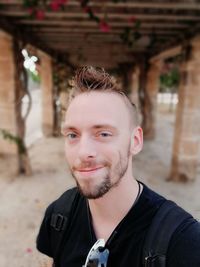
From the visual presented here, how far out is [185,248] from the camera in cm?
86

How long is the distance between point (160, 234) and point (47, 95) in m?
8.25

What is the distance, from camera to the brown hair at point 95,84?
1.07 meters

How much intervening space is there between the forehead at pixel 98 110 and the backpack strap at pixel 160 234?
32 cm

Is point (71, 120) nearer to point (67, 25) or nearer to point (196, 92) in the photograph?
point (67, 25)

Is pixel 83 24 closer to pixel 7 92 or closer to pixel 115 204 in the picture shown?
pixel 7 92

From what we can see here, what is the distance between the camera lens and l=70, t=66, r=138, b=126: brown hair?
3.51 feet

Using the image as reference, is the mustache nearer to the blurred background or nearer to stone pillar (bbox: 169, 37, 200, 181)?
the blurred background

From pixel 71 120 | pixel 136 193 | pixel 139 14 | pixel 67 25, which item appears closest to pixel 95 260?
pixel 136 193

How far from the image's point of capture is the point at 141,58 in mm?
7770

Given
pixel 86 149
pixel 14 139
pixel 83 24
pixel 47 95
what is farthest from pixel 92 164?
pixel 47 95

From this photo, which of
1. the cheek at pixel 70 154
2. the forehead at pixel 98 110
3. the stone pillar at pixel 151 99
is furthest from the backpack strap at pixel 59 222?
the stone pillar at pixel 151 99

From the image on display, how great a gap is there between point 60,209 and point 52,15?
302cm

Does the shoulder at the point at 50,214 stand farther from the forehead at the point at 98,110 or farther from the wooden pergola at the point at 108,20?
the wooden pergola at the point at 108,20

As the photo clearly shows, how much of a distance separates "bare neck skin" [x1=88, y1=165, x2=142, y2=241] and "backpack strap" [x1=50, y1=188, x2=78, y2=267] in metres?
0.12
